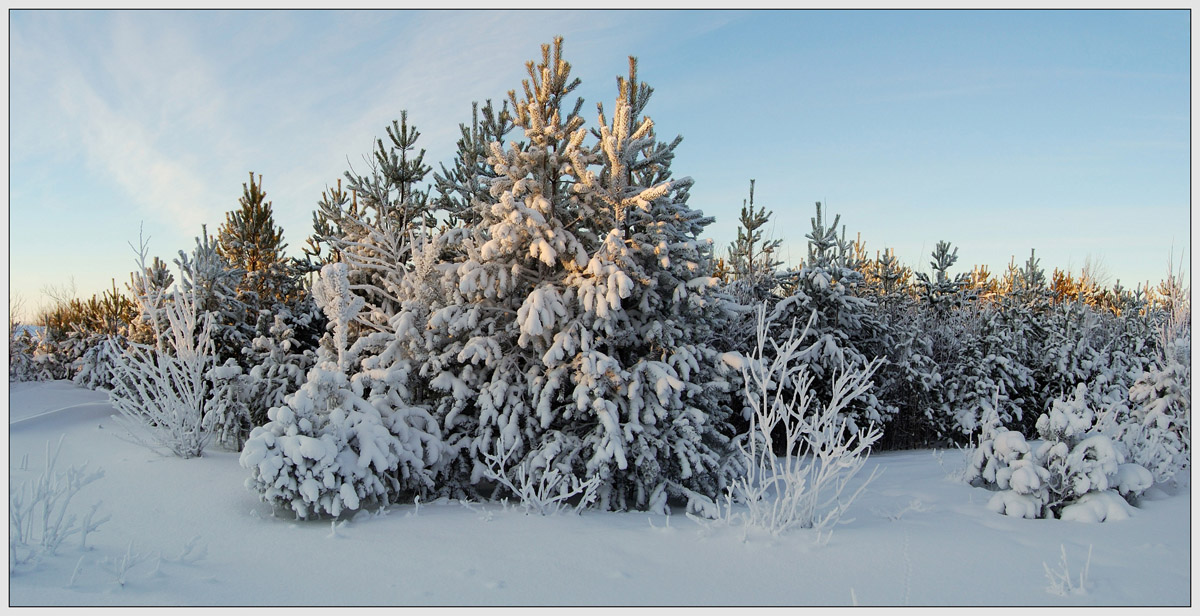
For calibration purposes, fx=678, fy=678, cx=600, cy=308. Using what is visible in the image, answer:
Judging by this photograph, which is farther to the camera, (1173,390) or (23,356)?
(23,356)

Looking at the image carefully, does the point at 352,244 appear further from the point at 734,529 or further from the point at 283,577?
the point at 734,529

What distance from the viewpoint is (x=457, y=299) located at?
8070 mm

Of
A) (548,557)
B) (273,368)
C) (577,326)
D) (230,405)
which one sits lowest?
(548,557)

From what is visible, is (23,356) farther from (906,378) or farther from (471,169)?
(906,378)

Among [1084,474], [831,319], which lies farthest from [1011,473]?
[831,319]

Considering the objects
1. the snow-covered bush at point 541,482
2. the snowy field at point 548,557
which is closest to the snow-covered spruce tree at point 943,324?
the snowy field at point 548,557

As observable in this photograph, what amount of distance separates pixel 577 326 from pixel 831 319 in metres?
6.97

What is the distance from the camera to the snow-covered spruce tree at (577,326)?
Result: 738 centimetres

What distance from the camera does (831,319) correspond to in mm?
12789

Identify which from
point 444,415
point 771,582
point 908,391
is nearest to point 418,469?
point 444,415

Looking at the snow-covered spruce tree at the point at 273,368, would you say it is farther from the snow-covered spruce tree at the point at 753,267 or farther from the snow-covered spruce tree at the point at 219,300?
the snow-covered spruce tree at the point at 753,267

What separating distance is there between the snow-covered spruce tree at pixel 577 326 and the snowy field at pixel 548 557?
2.31ft

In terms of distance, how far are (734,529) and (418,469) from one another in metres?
3.27

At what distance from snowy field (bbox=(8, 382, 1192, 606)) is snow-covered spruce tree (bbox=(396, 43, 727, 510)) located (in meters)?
0.70
